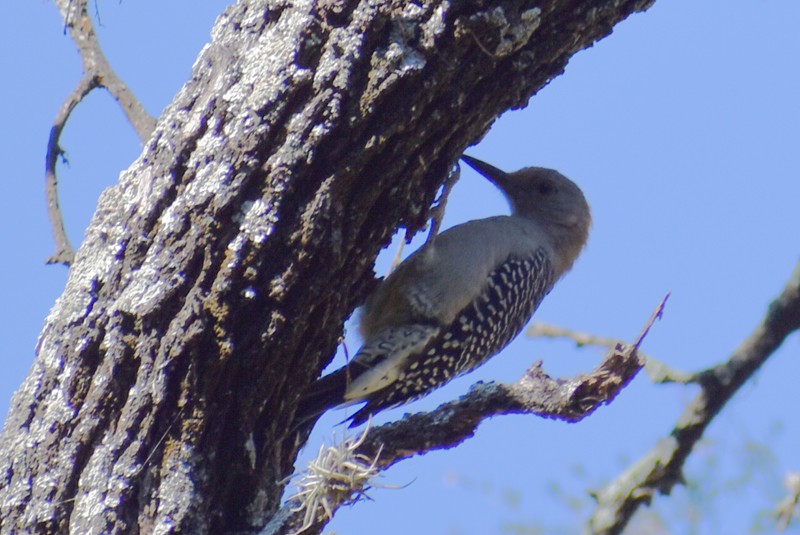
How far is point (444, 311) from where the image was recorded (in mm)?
4730

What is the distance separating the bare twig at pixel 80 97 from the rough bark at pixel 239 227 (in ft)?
0.87

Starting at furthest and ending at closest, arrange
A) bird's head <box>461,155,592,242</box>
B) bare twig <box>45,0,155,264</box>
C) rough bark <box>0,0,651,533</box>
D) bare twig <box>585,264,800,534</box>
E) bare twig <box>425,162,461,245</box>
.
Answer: bird's head <box>461,155,592,242</box>
bare twig <box>425,162,461,245</box>
bare twig <box>585,264,800,534</box>
bare twig <box>45,0,155,264</box>
rough bark <box>0,0,651,533</box>

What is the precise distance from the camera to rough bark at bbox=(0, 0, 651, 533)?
2.63 meters

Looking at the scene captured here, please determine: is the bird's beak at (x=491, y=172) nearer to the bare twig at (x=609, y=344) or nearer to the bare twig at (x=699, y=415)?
the bare twig at (x=609, y=344)

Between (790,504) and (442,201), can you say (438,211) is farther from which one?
(790,504)

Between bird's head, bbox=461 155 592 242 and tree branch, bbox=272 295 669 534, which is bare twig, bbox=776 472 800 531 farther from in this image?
bird's head, bbox=461 155 592 242

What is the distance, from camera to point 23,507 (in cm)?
282

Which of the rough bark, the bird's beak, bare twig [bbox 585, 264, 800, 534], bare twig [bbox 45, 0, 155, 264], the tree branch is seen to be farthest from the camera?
the bird's beak

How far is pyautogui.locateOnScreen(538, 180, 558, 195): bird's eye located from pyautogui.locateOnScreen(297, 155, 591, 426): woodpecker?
699 millimetres

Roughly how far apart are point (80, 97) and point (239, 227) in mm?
1088

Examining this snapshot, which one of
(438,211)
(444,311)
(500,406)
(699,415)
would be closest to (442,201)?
(438,211)

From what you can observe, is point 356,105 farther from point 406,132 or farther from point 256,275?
point 256,275

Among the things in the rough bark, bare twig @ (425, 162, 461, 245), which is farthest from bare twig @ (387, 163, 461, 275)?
the rough bark

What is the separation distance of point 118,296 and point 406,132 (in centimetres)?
101
